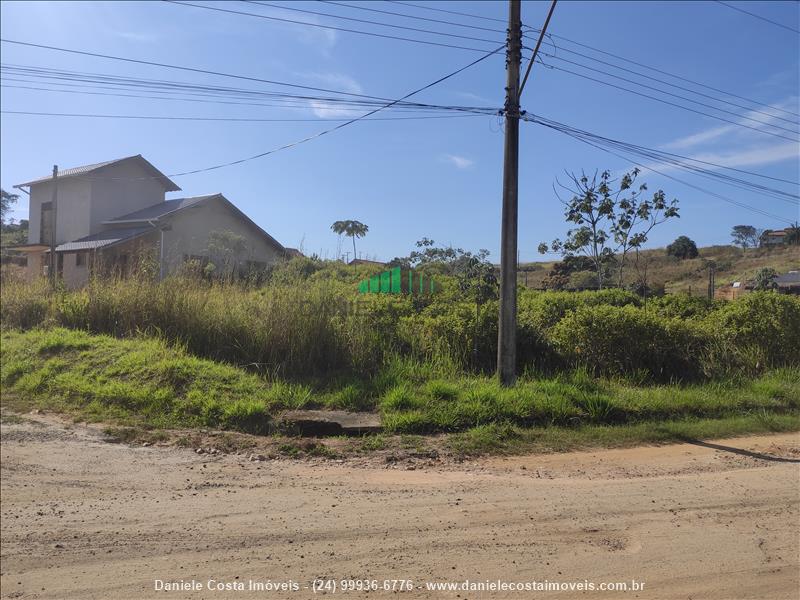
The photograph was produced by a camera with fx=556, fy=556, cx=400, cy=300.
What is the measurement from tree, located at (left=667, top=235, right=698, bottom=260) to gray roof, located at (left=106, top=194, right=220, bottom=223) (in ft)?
111

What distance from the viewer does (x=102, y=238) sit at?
2353 cm

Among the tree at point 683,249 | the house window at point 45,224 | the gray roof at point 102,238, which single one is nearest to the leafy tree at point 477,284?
→ the gray roof at point 102,238

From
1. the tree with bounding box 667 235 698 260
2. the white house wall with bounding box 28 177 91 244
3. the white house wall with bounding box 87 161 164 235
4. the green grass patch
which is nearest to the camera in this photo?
the green grass patch

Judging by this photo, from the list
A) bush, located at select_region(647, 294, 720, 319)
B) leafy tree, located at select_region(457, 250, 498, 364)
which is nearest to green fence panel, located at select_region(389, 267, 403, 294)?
leafy tree, located at select_region(457, 250, 498, 364)

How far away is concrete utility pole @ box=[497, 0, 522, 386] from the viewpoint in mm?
8469

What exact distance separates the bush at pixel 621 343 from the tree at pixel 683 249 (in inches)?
1399

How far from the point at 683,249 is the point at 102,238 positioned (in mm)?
38555

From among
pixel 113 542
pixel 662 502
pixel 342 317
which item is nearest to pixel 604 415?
pixel 662 502

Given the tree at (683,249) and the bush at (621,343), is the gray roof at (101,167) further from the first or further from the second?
the tree at (683,249)

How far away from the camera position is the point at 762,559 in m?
3.88

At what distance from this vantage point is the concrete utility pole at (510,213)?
27.8ft

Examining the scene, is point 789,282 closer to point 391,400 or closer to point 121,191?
point 391,400

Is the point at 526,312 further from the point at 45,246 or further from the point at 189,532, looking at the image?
the point at 45,246

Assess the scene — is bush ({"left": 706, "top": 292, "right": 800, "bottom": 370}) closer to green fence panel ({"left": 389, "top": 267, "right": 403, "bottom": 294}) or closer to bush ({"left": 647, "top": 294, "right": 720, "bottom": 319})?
bush ({"left": 647, "top": 294, "right": 720, "bottom": 319})
